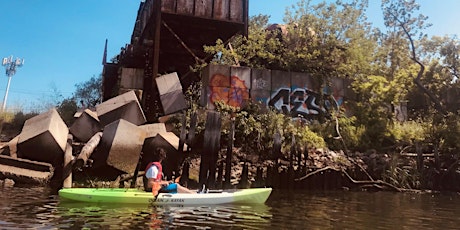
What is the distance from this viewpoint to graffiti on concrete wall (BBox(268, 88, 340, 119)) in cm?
1897

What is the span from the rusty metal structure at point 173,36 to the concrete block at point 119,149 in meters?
7.40

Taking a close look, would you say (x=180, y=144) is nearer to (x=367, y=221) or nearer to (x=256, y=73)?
(x=367, y=221)

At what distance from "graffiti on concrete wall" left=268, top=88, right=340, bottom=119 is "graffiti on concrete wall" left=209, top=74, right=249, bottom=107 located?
1368 millimetres

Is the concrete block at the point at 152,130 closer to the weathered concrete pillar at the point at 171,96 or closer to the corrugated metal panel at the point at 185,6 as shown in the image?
the weathered concrete pillar at the point at 171,96

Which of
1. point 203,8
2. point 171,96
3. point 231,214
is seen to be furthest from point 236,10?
point 231,214

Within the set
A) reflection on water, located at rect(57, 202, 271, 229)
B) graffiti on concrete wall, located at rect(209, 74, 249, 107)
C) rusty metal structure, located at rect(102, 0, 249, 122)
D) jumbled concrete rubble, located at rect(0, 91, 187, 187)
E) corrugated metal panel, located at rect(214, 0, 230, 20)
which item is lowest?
reflection on water, located at rect(57, 202, 271, 229)

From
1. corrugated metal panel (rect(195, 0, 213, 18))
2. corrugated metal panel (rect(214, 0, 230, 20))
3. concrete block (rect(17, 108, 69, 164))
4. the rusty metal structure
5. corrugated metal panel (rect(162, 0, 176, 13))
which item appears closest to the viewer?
concrete block (rect(17, 108, 69, 164))

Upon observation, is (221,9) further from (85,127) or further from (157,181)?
(157,181)

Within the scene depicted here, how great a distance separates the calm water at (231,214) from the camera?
6887mm

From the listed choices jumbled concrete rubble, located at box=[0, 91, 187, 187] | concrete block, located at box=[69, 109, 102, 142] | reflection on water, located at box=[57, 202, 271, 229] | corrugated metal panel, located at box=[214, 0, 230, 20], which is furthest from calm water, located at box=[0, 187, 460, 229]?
corrugated metal panel, located at box=[214, 0, 230, 20]

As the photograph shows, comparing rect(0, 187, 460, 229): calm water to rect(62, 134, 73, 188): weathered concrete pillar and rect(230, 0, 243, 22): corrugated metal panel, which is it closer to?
rect(62, 134, 73, 188): weathered concrete pillar

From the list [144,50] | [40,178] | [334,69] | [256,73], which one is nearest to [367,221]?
[40,178]

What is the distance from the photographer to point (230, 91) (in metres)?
18.3

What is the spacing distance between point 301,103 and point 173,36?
792 centimetres
